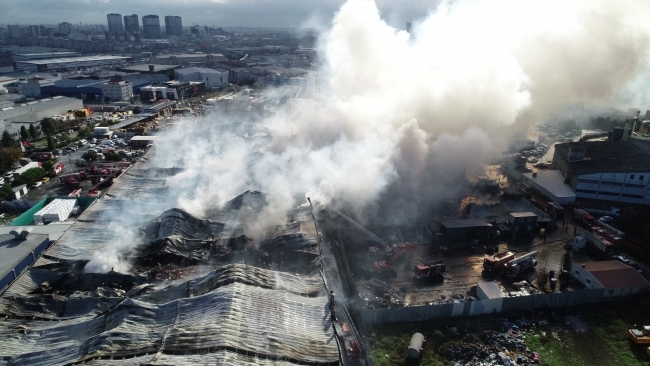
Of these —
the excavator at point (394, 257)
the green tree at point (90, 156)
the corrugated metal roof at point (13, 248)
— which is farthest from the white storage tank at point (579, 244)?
the green tree at point (90, 156)

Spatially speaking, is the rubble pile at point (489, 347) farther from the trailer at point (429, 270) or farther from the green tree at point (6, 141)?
the green tree at point (6, 141)

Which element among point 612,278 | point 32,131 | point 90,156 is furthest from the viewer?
point 32,131

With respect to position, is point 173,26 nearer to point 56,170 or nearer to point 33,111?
point 33,111

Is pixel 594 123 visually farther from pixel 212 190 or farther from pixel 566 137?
pixel 212 190

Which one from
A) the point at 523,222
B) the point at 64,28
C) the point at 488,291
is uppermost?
the point at 64,28

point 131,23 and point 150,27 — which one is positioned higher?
point 131,23

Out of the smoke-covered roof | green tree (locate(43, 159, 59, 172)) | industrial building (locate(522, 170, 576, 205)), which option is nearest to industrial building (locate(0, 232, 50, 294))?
the smoke-covered roof

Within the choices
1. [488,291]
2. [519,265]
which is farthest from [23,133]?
[519,265]
